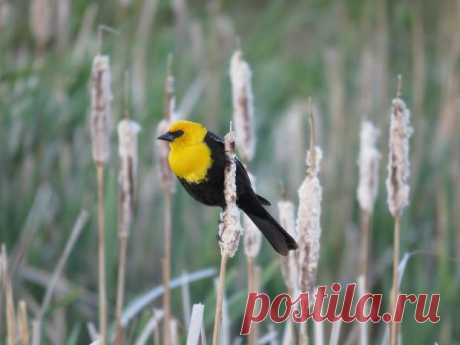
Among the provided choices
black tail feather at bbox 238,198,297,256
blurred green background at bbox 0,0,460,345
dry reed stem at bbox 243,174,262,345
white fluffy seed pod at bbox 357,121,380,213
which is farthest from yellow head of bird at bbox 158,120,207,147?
blurred green background at bbox 0,0,460,345

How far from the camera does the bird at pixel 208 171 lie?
1.38m

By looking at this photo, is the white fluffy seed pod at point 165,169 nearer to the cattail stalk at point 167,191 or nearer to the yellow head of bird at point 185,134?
the cattail stalk at point 167,191

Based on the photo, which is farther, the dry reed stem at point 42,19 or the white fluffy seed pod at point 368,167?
the dry reed stem at point 42,19

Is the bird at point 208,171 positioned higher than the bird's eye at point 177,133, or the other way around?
the bird's eye at point 177,133

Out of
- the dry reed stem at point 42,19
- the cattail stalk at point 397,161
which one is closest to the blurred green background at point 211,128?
the dry reed stem at point 42,19

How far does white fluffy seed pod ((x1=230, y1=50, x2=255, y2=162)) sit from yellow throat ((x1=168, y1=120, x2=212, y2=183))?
17 centimetres

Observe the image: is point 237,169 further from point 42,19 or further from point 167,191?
point 42,19

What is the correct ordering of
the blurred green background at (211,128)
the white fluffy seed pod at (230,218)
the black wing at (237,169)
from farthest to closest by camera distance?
the blurred green background at (211,128) → the black wing at (237,169) → the white fluffy seed pod at (230,218)

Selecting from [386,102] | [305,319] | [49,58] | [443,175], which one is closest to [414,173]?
[443,175]

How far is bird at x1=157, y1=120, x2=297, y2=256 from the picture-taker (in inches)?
54.1

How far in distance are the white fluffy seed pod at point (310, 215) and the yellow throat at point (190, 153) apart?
0.53 ft

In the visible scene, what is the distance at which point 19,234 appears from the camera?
2.48m

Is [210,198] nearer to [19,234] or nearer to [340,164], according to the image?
[19,234]

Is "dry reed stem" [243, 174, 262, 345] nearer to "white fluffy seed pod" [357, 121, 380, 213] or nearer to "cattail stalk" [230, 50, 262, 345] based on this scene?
"cattail stalk" [230, 50, 262, 345]
